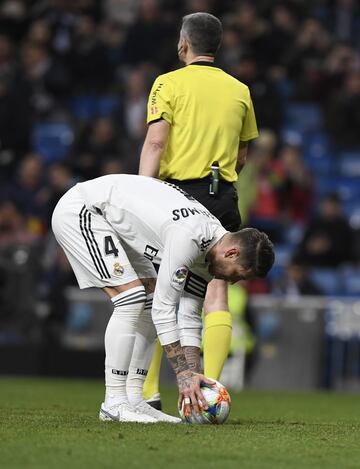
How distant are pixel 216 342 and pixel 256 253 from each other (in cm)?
124

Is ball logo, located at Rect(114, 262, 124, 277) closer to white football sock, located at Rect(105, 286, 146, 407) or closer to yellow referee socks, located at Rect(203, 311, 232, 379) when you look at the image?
white football sock, located at Rect(105, 286, 146, 407)

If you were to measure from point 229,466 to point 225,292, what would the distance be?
267 centimetres

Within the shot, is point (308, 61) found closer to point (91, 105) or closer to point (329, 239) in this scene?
point (91, 105)

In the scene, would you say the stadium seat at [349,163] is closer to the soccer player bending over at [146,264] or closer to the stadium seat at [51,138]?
the stadium seat at [51,138]

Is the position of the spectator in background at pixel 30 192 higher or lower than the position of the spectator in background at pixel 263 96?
lower

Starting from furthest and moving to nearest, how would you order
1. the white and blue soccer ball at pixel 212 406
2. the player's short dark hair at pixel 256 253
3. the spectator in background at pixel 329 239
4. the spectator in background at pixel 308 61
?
the spectator in background at pixel 308 61 → the spectator in background at pixel 329 239 → the white and blue soccer ball at pixel 212 406 → the player's short dark hair at pixel 256 253

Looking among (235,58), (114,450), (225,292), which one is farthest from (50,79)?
(114,450)

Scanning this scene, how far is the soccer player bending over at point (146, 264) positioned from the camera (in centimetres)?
631

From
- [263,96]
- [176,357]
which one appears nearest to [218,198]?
[176,357]

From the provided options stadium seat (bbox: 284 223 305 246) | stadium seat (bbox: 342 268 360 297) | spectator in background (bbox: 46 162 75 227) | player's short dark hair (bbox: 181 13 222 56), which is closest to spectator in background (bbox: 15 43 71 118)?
spectator in background (bbox: 46 162 75 227)

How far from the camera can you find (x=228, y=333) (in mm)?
7422

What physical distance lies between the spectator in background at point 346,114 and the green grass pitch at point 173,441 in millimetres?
8770

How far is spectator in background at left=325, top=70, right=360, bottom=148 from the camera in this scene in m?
16.9

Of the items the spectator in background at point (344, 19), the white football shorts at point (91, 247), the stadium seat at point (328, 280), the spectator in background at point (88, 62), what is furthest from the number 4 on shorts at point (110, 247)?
the spectator in background at point (344, 19)
